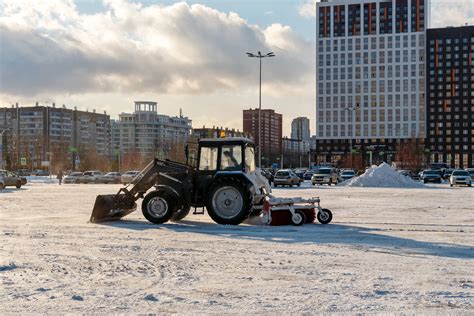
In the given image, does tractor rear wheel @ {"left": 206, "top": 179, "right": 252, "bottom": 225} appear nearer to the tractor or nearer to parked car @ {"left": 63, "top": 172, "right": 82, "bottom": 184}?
the tractor

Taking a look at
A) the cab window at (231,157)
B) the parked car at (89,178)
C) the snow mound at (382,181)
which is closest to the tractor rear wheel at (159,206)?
the cab window at (231,157)

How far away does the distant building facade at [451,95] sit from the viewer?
591 ft

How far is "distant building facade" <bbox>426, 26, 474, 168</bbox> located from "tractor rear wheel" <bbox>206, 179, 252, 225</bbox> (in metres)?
172

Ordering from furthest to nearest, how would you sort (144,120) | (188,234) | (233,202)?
1. (144,120)
2. (233,202)
3. (188,234)

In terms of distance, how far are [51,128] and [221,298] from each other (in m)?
176

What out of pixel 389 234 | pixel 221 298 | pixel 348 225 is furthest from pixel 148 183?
pixel 221 298

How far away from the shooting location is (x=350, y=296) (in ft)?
26.5

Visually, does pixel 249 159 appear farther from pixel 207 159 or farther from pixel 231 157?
pixel 207 159

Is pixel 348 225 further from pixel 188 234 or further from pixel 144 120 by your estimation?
pixel 144 120

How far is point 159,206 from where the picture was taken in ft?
57.3

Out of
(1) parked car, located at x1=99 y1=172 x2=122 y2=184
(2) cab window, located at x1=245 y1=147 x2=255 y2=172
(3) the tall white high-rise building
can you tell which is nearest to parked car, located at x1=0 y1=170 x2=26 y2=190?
(1) parked car, located at x1=99 y1=172 x2=122 y2=184

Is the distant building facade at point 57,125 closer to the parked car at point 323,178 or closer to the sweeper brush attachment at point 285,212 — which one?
the parked car at point 323,178

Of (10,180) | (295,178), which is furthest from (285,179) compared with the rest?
(10,180)

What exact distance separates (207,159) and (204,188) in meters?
0.87
